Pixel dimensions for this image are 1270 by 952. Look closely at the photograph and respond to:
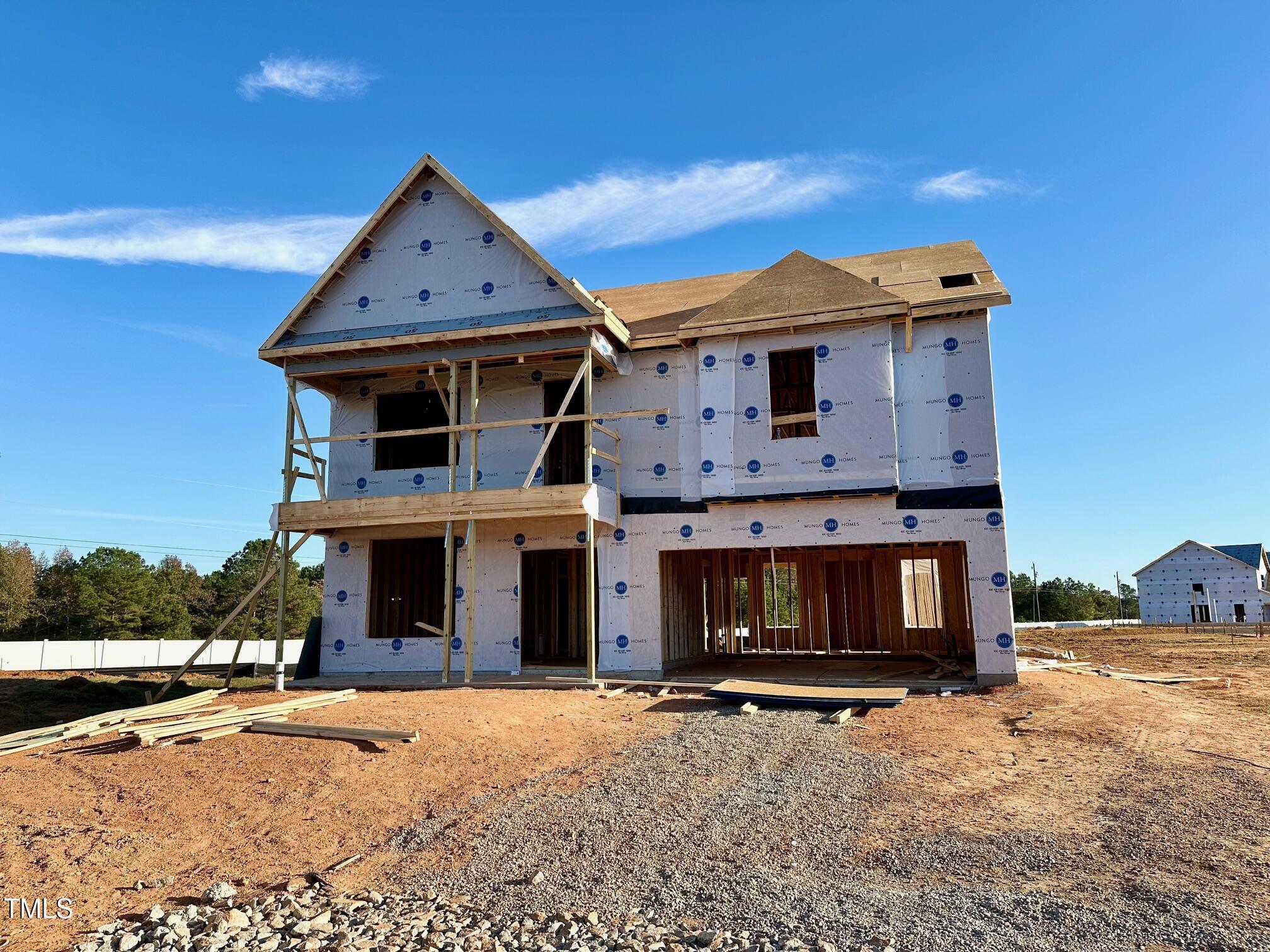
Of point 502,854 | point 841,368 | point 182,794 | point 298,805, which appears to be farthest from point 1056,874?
point 841,368

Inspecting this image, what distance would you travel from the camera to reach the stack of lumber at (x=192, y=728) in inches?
357

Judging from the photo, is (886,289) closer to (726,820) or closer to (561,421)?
(561,421)

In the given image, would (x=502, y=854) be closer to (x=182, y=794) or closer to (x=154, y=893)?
(x=154, y=893)

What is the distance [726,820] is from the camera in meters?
6.92

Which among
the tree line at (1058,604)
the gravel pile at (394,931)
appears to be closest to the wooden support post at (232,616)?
the gravel pile at (394,931)

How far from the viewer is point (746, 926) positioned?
5059mm

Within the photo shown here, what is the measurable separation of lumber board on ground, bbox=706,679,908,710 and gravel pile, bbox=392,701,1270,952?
2.18 m

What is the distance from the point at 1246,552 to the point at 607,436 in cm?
7286

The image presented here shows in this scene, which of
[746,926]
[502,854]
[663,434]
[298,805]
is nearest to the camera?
[746,926]

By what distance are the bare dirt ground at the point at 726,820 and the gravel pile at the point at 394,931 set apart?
0.21 metres

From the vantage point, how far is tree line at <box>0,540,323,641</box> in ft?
143

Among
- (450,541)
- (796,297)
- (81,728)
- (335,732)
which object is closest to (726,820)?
(335,732)

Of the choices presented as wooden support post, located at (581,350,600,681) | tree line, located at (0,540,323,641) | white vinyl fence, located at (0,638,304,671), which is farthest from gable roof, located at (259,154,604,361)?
tree line, located at (0,540,323,641)

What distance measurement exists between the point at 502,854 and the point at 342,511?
973 cm
